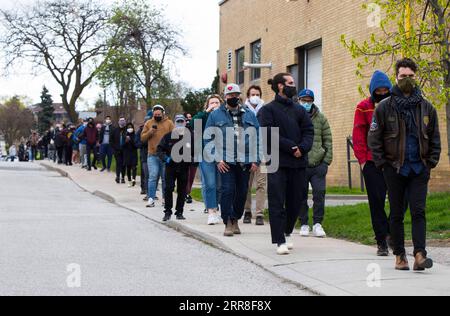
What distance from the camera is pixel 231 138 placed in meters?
11.0

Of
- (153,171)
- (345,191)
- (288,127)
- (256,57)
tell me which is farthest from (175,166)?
(256,57)

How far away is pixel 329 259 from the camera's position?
8953 millimetres

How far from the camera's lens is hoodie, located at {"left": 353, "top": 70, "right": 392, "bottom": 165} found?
934 cm

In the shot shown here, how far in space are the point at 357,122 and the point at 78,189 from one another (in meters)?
14.1

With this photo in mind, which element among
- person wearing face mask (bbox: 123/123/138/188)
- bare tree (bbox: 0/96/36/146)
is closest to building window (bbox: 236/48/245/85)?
person wearing face mask (bbox: 123/123/138/188)

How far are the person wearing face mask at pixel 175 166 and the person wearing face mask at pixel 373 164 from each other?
484 cm

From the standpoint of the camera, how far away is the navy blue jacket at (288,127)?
31.1ft

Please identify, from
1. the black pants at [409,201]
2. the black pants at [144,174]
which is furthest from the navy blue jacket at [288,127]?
the black pants at [144,174]

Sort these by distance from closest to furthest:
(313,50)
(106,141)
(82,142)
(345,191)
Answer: (345,191)
(313,50)
(106,141)
(82,142)

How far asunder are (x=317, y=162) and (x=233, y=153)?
117 centimetres

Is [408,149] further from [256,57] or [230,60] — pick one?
[230,60]

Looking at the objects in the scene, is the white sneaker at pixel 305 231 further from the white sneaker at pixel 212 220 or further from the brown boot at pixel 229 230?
the white sneaker at pixel 212 220

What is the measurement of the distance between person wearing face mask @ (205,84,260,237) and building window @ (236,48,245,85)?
22479 mm

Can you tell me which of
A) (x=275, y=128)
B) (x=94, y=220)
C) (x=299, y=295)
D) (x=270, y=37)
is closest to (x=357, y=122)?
(x=275, y=128)
